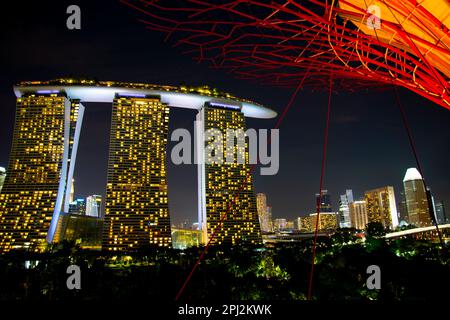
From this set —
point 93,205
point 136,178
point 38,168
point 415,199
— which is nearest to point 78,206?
point 93,205

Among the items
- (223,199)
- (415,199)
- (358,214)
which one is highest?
(415,199)

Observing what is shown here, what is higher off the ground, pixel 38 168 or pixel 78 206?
pixel 78 206

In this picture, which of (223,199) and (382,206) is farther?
(382,206)

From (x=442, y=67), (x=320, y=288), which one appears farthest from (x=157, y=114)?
(x=442, y=67)

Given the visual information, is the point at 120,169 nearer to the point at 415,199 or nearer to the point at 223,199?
the point at 223,199

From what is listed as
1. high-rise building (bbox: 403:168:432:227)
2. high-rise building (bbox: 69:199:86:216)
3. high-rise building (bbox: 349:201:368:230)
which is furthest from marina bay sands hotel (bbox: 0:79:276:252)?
high-rise building (bbox: 349:201:368:230)

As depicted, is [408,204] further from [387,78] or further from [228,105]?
[387,78]

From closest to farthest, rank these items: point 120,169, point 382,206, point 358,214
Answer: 1. point 120,169
2. point 382,206
3. point 358,214

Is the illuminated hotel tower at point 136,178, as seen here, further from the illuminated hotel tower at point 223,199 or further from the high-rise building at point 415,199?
the high-rise building at point 415,199
